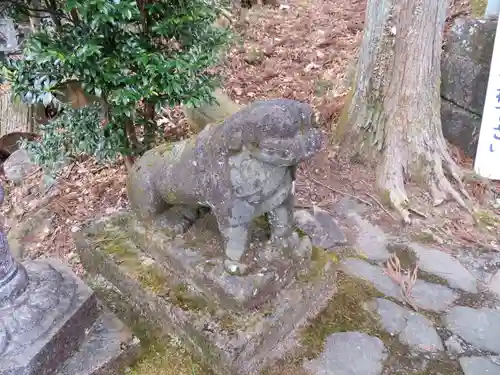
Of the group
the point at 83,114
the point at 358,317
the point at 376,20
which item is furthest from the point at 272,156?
the point at 376,20

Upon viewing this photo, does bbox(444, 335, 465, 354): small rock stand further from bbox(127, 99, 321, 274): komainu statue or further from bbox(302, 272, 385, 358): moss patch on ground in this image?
bbox(127, 99, 321, 274): komainu statue

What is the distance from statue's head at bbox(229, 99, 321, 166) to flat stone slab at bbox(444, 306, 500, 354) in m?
1.39

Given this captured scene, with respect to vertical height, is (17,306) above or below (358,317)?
above

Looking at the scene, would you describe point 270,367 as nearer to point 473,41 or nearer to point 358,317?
point 358,317

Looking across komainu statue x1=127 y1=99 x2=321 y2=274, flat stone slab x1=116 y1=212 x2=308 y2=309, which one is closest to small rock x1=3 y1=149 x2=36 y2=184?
flat stone slab x1=116 y1=212 x2=308 y2=309

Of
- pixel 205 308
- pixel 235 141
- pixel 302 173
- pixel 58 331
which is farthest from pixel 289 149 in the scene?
pixel 302 173

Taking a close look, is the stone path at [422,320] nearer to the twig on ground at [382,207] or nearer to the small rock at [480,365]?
the small rock at [480,365]

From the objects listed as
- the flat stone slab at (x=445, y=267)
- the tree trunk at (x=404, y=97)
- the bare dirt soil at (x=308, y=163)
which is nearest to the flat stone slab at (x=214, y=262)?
the flat stone slab at (x=445, y=267)

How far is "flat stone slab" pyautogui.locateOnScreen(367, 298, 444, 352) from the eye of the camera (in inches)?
91.6

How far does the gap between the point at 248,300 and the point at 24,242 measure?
8.23ft

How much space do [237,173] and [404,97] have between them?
2.19 meters

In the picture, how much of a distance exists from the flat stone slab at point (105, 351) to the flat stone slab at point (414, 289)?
1.38 metres

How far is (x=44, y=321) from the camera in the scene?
1928 mm

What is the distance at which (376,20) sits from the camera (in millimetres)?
3578
